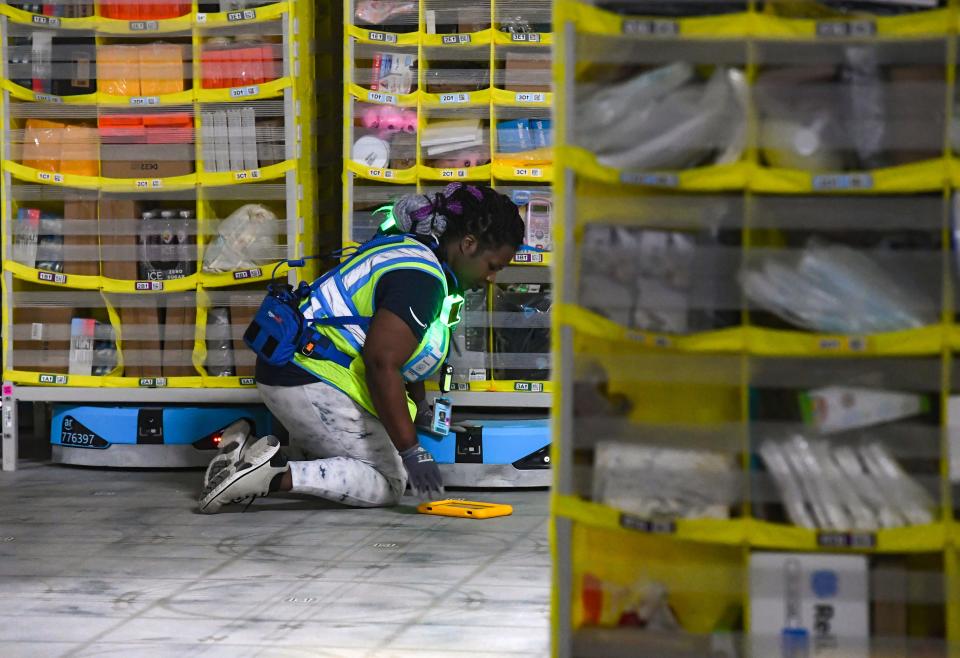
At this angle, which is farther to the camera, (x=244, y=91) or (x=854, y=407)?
(x=244, y=91)

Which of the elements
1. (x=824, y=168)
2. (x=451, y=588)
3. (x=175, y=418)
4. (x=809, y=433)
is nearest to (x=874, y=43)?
(x=824, y=168)

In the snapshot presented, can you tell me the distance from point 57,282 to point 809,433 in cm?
490

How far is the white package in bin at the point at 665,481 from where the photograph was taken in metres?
2.93

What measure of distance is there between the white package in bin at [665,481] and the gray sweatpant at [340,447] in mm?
2894

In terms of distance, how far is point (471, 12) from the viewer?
662cm

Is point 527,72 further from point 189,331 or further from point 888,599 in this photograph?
point 888,599

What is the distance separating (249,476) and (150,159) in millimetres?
2014

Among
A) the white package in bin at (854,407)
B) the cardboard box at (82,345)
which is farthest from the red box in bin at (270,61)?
the white package in bin at (854,407)

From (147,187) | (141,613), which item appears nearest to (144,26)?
(147,187)

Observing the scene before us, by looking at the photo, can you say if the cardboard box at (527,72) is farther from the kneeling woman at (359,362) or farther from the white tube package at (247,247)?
the white tube package at (247,247)

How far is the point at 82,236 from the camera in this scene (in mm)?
6941

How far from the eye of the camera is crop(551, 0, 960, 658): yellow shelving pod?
282 centimetres

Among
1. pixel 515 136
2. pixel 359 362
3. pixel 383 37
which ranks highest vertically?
pixel 383 37

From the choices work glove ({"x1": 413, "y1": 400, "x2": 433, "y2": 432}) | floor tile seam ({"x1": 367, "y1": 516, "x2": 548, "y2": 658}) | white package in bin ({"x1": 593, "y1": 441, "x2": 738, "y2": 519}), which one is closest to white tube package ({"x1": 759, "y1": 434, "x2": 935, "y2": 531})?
white package in bin ({"x1": 593, "y1": 441, "x2": 738, "y2": 519})
